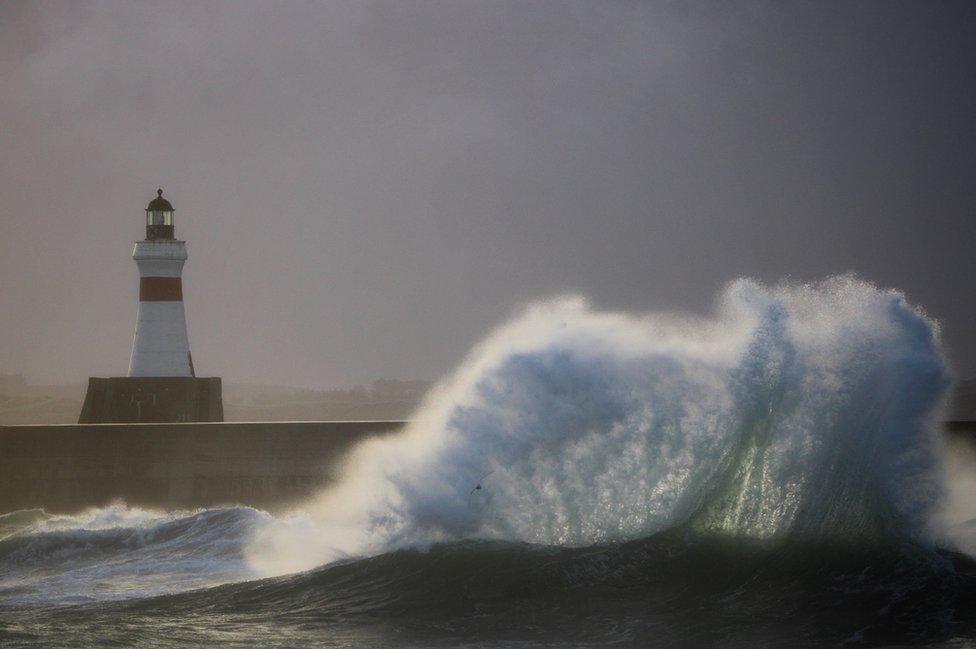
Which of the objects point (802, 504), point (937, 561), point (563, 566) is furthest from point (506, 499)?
point (937, 561)

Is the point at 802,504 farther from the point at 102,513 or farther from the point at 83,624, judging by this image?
the point at 102,513

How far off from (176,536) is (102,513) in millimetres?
2943

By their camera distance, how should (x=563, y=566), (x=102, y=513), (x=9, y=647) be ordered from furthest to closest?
(x=102, y=513), (x=563, y=566), (x=9, y=647)

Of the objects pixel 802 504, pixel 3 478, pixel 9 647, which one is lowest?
pixel 9 647

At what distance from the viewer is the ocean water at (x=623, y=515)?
11.7m

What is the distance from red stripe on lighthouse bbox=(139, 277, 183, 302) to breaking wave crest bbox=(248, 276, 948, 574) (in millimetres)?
11903

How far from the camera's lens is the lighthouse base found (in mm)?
24969

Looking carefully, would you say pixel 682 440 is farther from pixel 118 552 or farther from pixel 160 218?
pixel 160 218

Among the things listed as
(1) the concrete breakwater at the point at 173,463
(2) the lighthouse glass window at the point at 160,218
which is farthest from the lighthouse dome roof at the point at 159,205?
(1) the concrete breakwater at the point at 173,463

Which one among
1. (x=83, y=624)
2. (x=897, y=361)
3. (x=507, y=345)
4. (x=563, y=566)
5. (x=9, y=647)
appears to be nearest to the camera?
(x=9, y=647)

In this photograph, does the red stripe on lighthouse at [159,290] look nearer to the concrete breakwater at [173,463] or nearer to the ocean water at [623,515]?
the concrete breakwater at [173,463]

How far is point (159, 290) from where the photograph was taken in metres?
25.8

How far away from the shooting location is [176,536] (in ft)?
58.3

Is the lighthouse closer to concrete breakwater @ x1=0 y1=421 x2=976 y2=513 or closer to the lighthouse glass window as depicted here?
the lighthouse glass window
